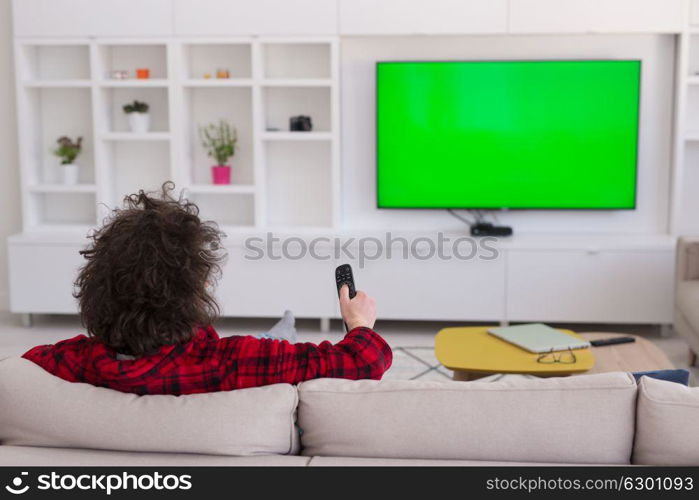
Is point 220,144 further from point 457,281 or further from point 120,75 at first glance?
point 457,281

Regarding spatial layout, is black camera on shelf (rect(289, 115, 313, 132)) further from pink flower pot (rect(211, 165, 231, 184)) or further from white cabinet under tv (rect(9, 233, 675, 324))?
white cabinet under tv (rect(9, 233, 675, 324))

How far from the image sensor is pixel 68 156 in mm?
5391

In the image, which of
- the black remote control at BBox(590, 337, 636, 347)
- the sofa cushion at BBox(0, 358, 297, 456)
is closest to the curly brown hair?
the sofa cushion at BBox(0, 358, 297, 456)

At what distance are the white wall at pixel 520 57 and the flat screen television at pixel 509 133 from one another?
0.14 metres

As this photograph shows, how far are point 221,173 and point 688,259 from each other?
8.67ft

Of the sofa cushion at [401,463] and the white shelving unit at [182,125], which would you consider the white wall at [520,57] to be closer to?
the white shelving unit at [182,125]

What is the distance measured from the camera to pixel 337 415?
63.5 inches

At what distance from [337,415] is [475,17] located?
12.4ft

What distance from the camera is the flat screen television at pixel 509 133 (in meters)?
5.08

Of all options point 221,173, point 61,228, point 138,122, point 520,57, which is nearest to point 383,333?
point 221,173

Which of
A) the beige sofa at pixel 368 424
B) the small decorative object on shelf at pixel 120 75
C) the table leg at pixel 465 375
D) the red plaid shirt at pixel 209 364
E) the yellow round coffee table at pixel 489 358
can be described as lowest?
the table leg at pixel 465 375

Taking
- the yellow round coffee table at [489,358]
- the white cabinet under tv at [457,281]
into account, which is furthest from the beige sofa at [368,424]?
the white cabinet under tv at [457,281]

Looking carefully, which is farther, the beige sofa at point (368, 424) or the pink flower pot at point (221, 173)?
the pink flower pot at point (221, 173)
